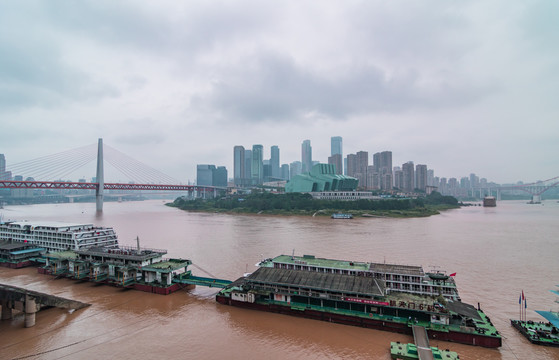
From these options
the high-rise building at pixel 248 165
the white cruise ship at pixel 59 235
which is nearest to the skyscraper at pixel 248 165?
the high-rise building at pixel 248 165

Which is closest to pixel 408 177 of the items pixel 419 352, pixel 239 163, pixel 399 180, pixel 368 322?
pixel 399 180

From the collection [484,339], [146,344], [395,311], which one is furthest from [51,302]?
[484,339]

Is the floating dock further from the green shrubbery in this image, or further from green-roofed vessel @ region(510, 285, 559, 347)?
the green shrubbery

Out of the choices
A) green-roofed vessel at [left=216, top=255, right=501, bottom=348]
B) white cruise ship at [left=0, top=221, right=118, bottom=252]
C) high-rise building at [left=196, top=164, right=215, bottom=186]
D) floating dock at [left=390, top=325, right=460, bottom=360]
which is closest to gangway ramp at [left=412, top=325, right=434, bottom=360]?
floating dock at [left=390, top=325, right=460, bottom=360]

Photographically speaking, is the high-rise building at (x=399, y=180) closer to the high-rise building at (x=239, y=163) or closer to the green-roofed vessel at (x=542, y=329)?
the high-rise building at (x=239, y=163)

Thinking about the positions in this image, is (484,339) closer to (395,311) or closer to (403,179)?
(395,311)
